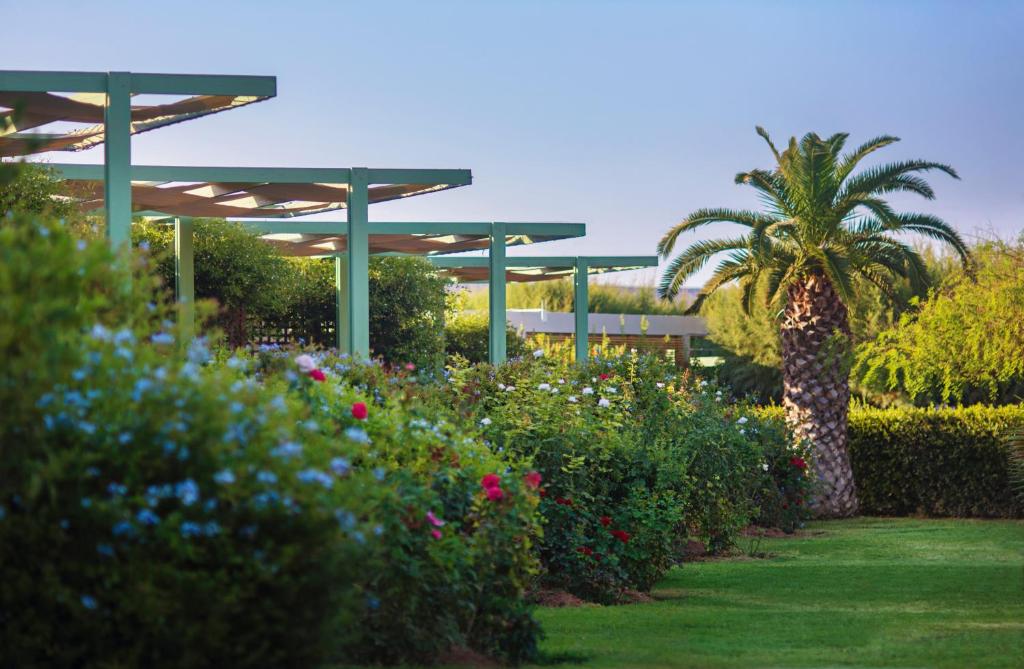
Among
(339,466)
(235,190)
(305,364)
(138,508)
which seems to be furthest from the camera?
(235,190)

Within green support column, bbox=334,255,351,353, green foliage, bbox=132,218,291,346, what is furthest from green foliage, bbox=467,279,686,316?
green foliage, bbox=132,218,291,346

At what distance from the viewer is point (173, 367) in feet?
14.3

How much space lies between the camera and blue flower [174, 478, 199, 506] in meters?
3.87

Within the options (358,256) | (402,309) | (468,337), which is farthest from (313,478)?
(468,337)

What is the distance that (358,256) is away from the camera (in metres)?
12.6

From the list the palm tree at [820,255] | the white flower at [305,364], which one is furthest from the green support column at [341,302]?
the white flower at [305,364]

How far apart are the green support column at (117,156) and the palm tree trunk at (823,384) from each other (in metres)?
11.2

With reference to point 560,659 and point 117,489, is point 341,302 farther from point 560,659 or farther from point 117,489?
point 117,489

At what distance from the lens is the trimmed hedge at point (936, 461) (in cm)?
1723

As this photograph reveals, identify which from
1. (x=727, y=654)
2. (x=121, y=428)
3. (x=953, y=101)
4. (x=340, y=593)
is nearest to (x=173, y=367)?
(x=121, y=428)

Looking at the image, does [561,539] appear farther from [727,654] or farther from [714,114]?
[714,114]

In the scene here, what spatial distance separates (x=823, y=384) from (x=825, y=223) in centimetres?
240

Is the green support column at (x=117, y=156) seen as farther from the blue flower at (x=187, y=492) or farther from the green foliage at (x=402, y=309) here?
the green foliage at (x=402, y=309)

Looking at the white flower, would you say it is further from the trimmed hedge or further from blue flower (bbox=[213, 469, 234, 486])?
the trimmed hedge
